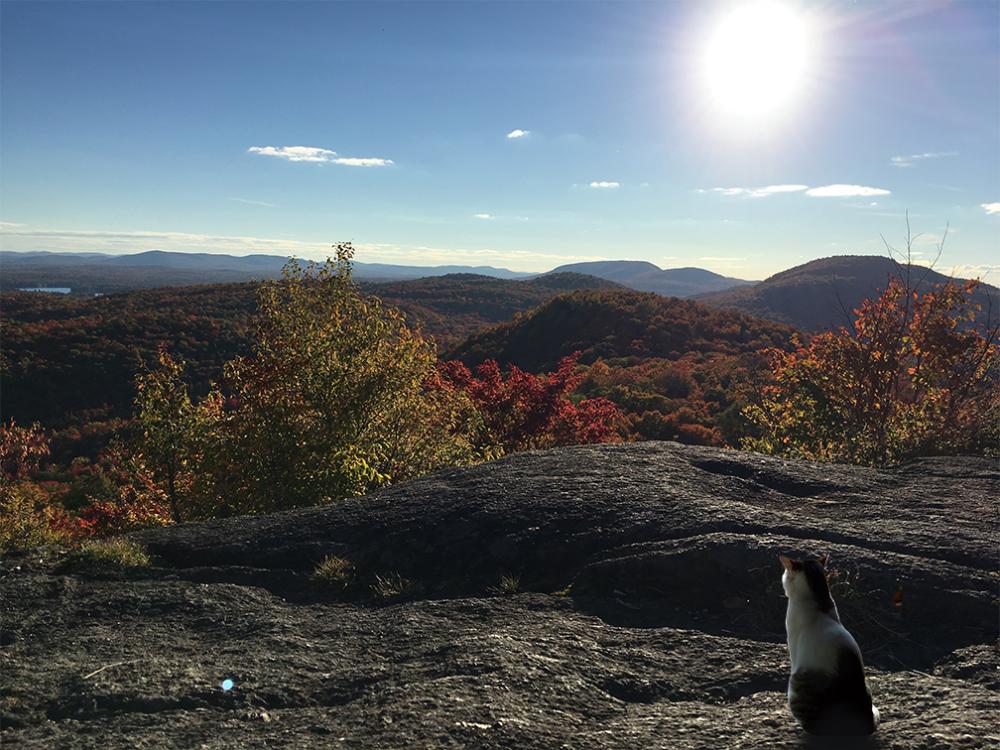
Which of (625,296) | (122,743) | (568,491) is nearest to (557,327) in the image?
(625,296)

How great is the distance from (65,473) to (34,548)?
4216 centimetres

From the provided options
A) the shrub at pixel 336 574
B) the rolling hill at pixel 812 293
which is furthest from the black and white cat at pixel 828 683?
the rolling hill at pixel 812 293

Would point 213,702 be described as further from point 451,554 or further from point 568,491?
point 568,491

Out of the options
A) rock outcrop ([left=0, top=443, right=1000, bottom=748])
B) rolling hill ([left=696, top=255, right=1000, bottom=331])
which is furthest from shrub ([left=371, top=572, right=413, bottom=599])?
rolling hill ([left=696, top=255, right=1000, bottom=331])

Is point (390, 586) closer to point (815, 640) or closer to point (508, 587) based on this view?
point (508, 587)

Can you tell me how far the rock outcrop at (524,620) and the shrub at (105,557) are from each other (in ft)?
0.51

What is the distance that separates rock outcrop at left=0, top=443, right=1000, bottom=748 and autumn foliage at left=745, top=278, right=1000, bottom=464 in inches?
229

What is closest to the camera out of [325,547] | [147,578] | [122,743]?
[122,743]

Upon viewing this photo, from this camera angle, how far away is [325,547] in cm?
756

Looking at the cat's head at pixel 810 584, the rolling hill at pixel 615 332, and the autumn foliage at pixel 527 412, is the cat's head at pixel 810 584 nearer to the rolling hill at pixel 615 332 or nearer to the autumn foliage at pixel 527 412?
the autumn foliage at pixel 527 412

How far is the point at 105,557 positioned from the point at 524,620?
531 centimetres

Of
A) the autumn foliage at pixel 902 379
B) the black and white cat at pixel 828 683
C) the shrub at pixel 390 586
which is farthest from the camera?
the autumn foliage at pixel 902 379

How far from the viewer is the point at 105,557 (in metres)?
7.28

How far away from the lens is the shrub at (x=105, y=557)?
23.6 feet
